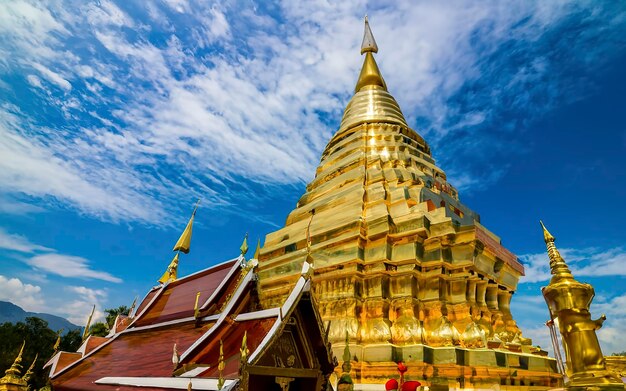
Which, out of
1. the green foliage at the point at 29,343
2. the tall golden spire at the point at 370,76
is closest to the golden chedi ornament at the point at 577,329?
the tall golden spire at the point at 370,76

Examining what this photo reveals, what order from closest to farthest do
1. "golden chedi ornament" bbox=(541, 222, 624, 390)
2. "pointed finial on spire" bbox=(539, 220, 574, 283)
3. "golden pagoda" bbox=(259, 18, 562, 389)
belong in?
1. "golden chedi ornament" bbox=(541, 222, 624, 390)
2. "pointed finial on spire" bbox=(539, 220, 574, 283)
3. "golden pagoda" bbox=(259, 18, 562, 389)

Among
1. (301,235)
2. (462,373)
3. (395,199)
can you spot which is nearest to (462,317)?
(462,373)

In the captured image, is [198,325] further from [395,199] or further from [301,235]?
[395,199]

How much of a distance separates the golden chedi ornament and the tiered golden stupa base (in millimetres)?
3965

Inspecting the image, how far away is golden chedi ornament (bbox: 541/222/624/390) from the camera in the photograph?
2.28 m

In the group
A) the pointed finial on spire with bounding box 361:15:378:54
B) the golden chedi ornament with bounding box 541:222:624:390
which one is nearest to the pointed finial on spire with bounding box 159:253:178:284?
the pointed finial on spire with bounding box 361:15:378:54

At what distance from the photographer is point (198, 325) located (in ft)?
19.0

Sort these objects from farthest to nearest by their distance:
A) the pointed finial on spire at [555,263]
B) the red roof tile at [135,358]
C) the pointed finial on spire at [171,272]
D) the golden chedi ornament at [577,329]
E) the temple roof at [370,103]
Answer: the pointed finial on spire at [171,272], the temple roof at [370,103], the red roof tile at [135,358], the pointed finial on spire at [555,263], the golden chedi ornament at [577,329]

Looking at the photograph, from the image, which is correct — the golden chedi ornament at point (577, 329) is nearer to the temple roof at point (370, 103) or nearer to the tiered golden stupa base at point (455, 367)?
the tiered golden stupa base at point (455, 367)

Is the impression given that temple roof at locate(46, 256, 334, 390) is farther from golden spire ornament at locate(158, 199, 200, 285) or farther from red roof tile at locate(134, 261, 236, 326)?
golden spire ornament at locate(158, 199, 200, 285)

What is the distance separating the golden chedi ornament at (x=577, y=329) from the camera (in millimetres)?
2281

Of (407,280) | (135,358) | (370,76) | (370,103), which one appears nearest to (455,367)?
(407,280)

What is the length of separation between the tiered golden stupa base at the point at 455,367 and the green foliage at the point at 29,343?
1697 cm

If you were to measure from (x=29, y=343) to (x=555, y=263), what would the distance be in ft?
83.4
